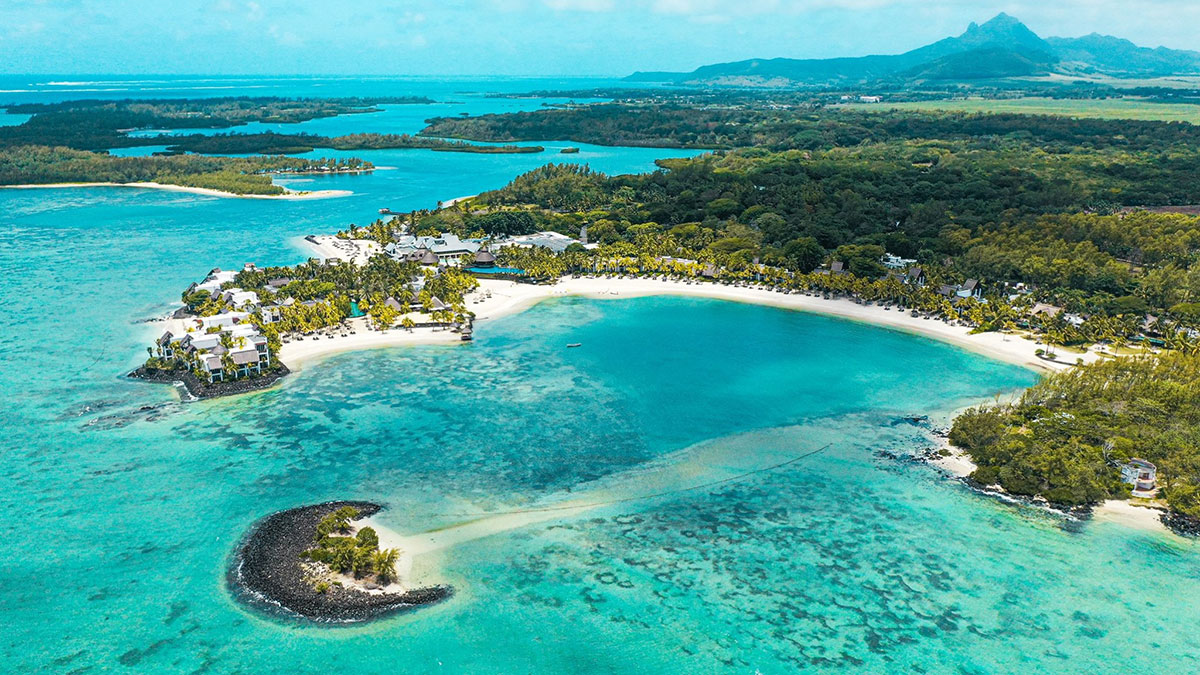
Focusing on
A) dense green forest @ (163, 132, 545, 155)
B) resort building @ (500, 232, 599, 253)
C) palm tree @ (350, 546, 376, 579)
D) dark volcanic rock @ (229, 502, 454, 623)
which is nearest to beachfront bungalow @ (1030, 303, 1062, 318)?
resort building @ (500, 232, 599, 253)

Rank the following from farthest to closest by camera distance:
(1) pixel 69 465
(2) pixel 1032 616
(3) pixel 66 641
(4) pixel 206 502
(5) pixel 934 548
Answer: (1) pixel 69 465, (4) pixel 206 502, (5) pixel 934 548, (2) pixel 1032 616, (3) pixel 66 641

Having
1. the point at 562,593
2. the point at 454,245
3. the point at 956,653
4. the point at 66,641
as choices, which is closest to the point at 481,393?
the point at 562,593

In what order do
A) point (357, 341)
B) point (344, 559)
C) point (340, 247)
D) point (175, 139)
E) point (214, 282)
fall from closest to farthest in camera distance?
point (344, 559)
point (357, 341)
point (214, 282)
point (340, 247)
point (175, 139)

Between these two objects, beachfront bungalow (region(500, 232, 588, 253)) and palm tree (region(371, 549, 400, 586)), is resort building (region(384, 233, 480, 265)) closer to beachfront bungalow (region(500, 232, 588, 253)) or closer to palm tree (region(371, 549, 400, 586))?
beachfront bungalow (region(500, 232, 588, 253))

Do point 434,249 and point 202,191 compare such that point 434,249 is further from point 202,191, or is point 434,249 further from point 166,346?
point 202,191

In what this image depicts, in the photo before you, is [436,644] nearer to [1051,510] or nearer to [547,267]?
[1051,510]

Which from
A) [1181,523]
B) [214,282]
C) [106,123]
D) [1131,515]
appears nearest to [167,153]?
[106,123]

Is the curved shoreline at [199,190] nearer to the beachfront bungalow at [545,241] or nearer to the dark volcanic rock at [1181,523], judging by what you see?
the beachfront bungalow at [545,241]
